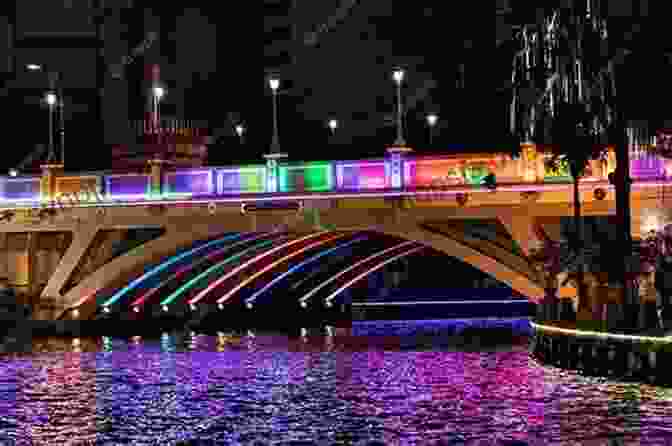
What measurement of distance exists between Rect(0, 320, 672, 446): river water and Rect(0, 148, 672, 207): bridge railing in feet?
20.6

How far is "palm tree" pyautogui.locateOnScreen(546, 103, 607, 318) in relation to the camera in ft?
153

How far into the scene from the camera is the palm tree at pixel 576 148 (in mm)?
46638

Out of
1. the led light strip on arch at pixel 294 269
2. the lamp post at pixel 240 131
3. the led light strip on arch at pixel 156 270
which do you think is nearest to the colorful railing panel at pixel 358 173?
the led light strip on arch at pixel 156 270

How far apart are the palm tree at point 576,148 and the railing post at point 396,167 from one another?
708cm

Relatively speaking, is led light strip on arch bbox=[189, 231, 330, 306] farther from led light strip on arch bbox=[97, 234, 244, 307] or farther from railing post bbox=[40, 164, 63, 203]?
railing post bbox=[40, 164, 63, 203]

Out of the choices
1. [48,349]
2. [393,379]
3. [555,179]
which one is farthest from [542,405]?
[48,349]

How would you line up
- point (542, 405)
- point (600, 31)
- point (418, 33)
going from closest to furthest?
point (542, 405)
point (600, 31)
point (418, 33)

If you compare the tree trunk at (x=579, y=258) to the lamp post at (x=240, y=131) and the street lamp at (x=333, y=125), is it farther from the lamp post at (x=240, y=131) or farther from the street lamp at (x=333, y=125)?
the lamp post at (x=240, y=131)

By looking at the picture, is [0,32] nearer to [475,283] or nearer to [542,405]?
[475,283]

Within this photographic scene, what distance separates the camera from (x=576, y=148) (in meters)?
49.4

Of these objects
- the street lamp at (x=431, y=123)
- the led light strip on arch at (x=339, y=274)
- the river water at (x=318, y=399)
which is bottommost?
the river water at (x=318, y=399)

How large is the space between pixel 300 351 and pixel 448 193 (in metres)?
9.00

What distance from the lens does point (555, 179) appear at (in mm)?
57625

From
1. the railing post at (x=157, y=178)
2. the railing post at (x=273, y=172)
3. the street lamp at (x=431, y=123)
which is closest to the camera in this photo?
the railing post at (x=273, y=172)
